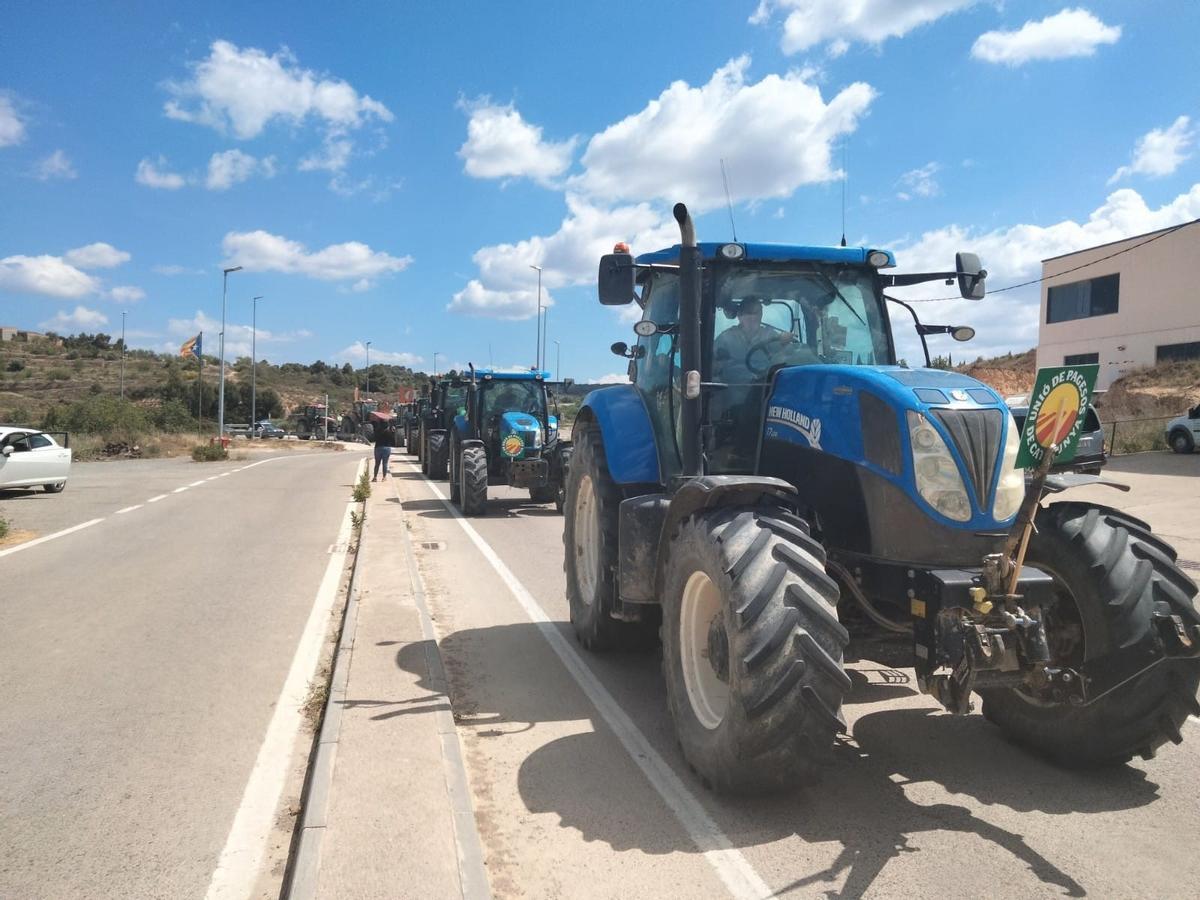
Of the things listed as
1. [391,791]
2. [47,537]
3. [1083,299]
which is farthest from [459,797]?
[1083,299]

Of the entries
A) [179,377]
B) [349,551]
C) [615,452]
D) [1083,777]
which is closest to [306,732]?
[615,452]

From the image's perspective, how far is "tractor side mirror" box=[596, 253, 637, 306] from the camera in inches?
206

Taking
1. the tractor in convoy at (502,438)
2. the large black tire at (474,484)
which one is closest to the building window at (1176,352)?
the tractor in convoy at (502,438)

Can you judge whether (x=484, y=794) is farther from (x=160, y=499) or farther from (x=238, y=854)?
(x=160, y=499)

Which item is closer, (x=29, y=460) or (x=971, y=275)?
(x=971, y=275)

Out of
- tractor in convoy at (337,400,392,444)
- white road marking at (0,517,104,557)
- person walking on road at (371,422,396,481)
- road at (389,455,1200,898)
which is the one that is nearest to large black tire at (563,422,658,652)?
road at (389,455,1200,898)

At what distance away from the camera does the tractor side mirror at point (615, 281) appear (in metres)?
5.24

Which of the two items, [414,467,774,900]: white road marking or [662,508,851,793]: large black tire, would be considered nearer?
[414,467,774,900]: white road marking

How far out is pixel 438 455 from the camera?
77.9 feet

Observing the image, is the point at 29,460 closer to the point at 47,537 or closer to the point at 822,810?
the point at 47,537

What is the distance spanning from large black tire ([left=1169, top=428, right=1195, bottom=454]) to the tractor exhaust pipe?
2420 cm

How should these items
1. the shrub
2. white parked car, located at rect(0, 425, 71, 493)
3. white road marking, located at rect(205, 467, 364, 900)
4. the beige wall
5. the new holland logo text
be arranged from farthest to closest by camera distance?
the shrub
the beige wall
white parked car, located at rect(0, 425, 71, 493)
the new holland logo text
white road marking, located at rect(205, 467, 364, 900)

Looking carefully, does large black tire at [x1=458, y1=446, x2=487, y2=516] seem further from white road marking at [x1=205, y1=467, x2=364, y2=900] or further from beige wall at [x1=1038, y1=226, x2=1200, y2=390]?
beige wall at [x1=1038, y1=226, x2=1200, y2=390]

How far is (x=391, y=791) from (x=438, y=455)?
20.0 metres
